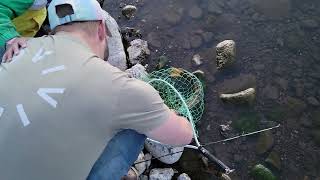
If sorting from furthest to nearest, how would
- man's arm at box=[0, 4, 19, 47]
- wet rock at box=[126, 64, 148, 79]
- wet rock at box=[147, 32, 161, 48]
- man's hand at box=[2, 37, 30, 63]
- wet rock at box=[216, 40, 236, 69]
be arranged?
wet rock at box=[147, 32, 161, 48] → wet rock at box=[216, 40, 236, 69] → wet rock at box=[126, 64, 148, 79] → man's arm at box=[0, 4, 19, 47] → man's hand at box=[2, 37, 30, 63]

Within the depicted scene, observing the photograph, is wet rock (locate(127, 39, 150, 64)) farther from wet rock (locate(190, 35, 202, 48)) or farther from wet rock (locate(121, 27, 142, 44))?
wet rock (locate(190, 35, 202, 48))

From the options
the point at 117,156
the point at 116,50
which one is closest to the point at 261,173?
the point at 117,156

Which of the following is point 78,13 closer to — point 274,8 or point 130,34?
point 130,34

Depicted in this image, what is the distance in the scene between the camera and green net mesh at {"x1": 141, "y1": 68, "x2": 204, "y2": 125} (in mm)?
3824

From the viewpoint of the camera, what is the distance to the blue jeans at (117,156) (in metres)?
2.57

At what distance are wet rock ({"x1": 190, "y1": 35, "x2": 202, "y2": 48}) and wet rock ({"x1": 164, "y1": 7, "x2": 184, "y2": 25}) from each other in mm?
318

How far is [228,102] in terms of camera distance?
13.8 ft

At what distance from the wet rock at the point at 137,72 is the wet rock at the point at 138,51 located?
0.28m

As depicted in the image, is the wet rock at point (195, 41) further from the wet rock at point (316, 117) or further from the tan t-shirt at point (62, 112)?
the tan t-shirt at point (62, 112)

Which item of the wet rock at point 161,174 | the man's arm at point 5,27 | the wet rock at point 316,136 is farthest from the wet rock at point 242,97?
the man's arm at point 5,27

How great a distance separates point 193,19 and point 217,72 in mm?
828

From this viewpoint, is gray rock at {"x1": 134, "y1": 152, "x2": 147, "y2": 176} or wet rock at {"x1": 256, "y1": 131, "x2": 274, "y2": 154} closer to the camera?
gray rock at {"x1": 134, "y1": 152, "x2": 147, "y2": 176}

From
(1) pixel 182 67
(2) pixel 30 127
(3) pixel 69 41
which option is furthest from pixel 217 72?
(2) pixel 30 127

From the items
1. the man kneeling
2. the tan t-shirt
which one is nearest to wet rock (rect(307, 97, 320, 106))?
the man kneeling
